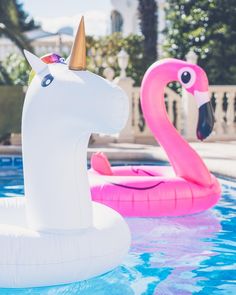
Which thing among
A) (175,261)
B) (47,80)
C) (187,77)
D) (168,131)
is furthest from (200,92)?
(47,80)

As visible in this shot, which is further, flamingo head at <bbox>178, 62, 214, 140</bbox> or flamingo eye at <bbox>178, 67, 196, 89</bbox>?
flamingo eye at <bbox>178, 67, 196, 89</bbox>

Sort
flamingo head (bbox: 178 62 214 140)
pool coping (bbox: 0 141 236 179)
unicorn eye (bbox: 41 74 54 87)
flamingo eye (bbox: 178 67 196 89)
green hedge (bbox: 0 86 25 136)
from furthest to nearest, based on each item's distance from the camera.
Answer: green hedge (bbox: 0 86 25 136) < pool coping (bbox: 0 141 236 179) < flamingo eye (bbox: 178 67 196 89) < flamingo head (bbox: 178 62 214 140) < unicorn eye (bbox: 41 74 54 87)

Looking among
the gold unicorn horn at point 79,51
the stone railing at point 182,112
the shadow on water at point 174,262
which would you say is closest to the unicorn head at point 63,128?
the gold unicorn horn at point 79,51

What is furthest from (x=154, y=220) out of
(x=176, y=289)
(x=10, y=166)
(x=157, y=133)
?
(x=10, y=166)

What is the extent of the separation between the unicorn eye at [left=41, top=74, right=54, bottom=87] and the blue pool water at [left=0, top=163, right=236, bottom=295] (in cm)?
121

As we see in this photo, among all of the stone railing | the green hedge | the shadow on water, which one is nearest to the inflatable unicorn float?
the shadow on water

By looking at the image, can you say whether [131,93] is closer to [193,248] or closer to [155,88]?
[155,88]

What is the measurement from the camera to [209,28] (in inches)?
645

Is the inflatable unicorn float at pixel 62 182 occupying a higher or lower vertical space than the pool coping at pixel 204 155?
higher

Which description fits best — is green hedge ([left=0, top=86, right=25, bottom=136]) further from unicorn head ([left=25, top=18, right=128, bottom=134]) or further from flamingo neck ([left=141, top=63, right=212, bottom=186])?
unicorn head ([left=25, top=18, right=128, bottom=134])

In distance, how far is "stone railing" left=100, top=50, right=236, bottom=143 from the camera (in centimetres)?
1261

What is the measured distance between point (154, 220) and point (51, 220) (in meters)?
2.23

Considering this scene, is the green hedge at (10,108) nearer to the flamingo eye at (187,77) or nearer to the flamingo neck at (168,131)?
the flamingo neck at (168,131)

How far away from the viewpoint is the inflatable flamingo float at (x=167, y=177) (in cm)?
555
